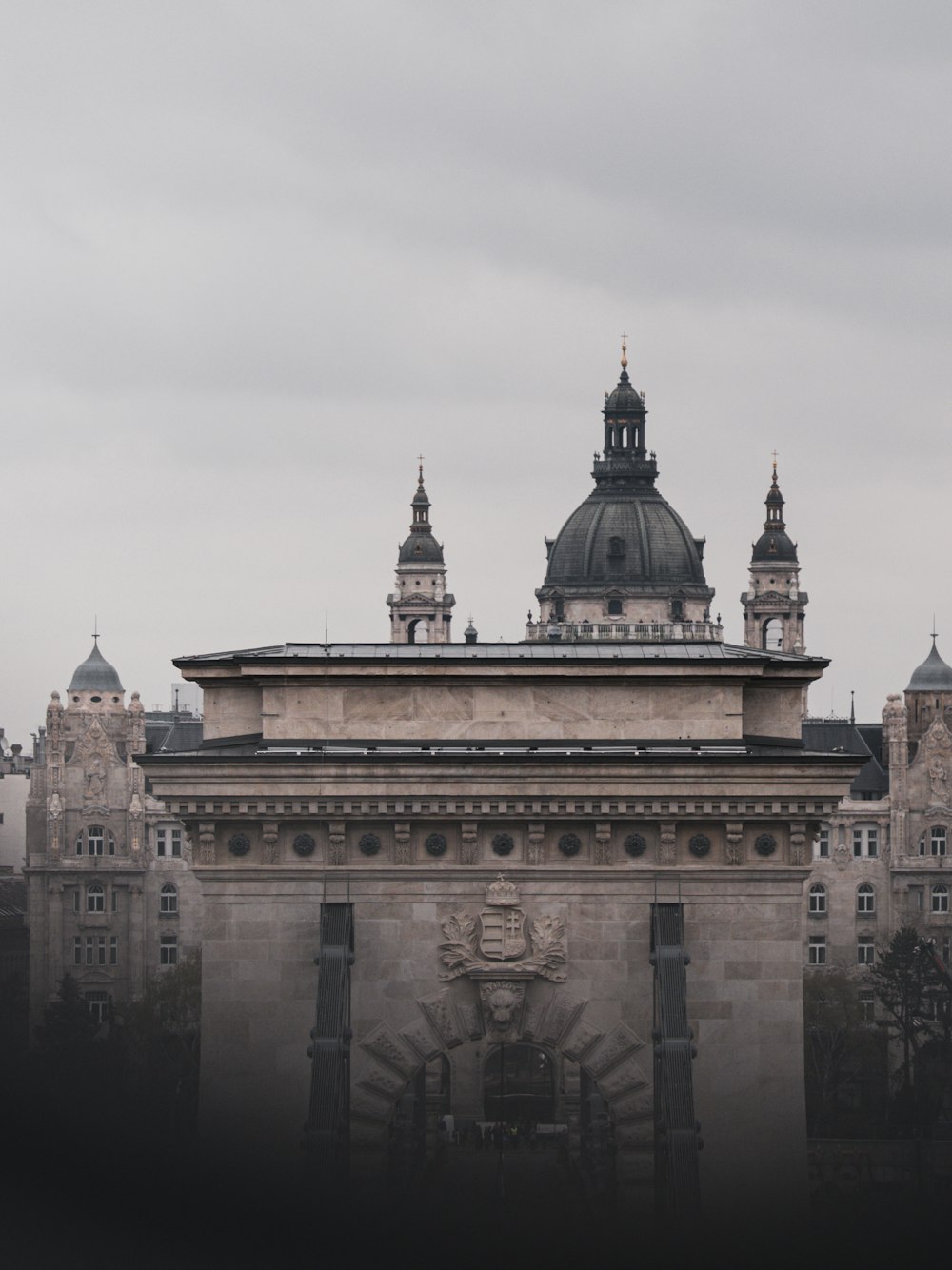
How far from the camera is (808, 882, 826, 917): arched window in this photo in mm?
149875

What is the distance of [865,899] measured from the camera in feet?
498

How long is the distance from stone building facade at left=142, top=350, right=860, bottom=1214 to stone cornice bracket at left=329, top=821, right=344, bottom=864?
39 mm

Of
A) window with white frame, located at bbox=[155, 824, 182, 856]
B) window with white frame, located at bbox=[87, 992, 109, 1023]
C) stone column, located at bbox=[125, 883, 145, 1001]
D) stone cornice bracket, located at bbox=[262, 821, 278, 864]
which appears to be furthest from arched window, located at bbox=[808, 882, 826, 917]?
stone cornice bracket, located at bbox=[262, 821, 278, 864]

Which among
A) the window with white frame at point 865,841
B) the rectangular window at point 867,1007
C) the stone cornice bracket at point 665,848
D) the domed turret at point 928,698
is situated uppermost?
the domed turret at point 928,698

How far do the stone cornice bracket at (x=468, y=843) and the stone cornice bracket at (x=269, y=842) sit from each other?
2.70m

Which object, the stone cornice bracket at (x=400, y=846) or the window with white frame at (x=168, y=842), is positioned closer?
the stone cornice bracket at (x=400, y=846)

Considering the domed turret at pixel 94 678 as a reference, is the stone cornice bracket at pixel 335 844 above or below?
below

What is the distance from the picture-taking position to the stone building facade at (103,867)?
154m

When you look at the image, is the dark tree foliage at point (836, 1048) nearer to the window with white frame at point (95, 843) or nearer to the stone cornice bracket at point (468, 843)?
the window with white frame at point (95, 843)

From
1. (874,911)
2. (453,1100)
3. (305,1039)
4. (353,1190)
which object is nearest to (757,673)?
(305,1039)

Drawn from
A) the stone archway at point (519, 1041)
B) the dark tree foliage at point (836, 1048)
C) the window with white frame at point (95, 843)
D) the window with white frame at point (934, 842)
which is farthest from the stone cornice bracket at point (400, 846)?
the window with white frame at point (95, 843)

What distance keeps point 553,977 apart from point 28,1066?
1458 cm

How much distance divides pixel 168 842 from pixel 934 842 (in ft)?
136

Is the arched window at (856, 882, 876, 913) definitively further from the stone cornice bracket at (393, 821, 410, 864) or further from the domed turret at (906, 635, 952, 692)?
the stone cornice bracket at (393, 821, 410, 864)
